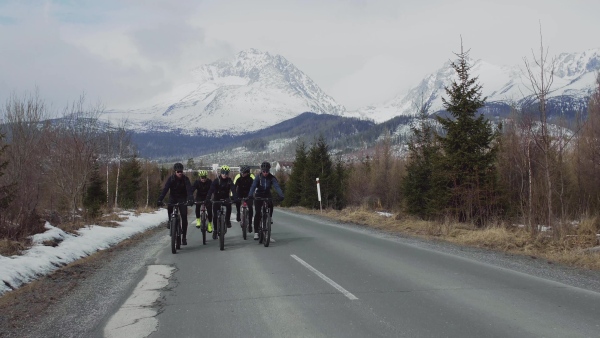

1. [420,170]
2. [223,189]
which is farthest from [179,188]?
[420,170]

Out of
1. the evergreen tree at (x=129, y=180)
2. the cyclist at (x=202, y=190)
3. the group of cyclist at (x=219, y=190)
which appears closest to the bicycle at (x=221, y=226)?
the group of cyclist at (x=219, y=190)

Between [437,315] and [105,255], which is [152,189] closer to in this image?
[105,255]

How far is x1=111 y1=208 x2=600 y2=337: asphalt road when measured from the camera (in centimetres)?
468

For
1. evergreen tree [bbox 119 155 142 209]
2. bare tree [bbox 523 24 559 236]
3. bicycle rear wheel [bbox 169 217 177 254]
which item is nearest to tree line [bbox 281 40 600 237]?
bare tree [bbox 523 24 559 236]

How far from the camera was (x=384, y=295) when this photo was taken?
19.9ft

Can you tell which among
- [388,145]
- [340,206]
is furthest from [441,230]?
[388,145]

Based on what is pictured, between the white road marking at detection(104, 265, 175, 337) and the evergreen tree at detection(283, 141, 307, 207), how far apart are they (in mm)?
44320

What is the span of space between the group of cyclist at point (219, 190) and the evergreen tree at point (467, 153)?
11135 mm

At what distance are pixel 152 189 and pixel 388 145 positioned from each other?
35.7 m

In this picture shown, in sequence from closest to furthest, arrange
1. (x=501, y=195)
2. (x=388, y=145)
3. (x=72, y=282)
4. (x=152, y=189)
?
(x=72, y=282)
(x=501, y=195)
(x=388, y=145)
(x=152, y=189)

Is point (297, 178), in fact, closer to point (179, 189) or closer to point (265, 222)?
point (265, 222)

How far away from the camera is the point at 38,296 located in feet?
21.8

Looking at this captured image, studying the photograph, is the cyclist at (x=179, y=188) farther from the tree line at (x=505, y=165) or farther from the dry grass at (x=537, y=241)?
the tree line at (x=505, y=165)

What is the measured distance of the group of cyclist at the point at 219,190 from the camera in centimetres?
1112
